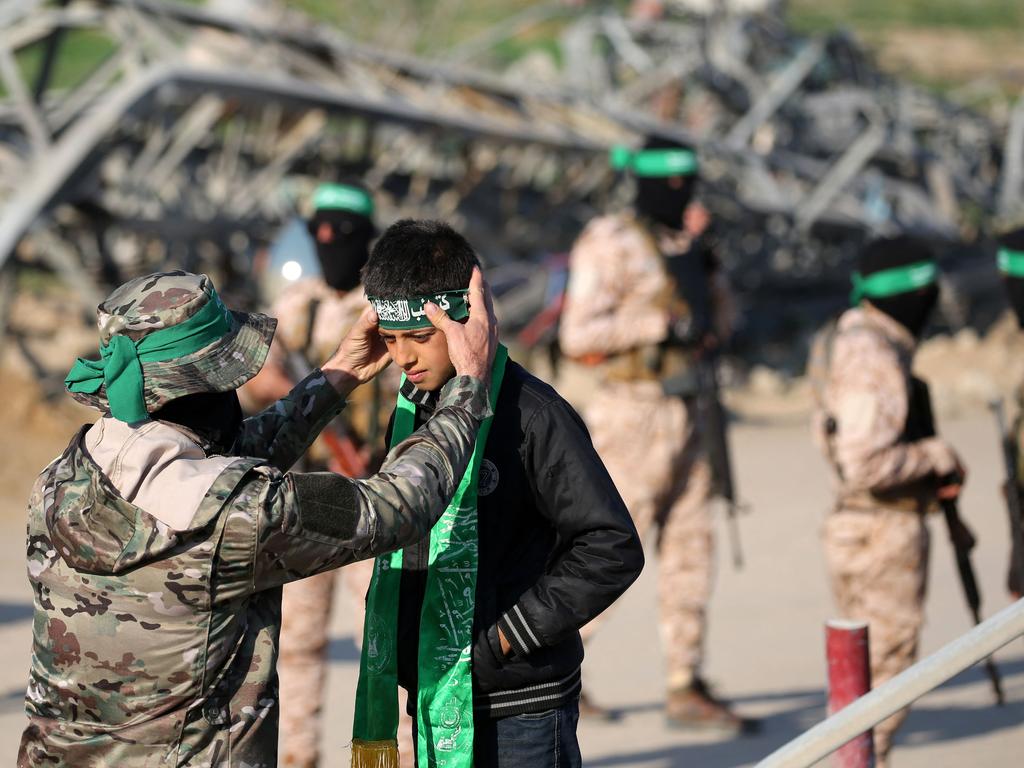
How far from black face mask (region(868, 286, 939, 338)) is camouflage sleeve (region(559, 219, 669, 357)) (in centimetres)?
133

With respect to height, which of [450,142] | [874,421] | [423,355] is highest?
[450,142]

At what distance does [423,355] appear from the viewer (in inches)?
113

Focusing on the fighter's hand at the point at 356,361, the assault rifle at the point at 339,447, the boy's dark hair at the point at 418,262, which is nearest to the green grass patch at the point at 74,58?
the assault rifle at the point at 339,447

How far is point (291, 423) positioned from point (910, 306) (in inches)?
87.1

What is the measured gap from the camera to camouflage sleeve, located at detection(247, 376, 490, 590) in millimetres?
2486

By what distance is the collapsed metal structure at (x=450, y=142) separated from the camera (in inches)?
374

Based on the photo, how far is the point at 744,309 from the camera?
Answer: 17250mm

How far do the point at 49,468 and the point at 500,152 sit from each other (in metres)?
11.7

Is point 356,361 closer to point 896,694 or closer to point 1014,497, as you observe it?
point 896,694

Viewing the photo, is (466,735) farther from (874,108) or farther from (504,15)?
(504,15)

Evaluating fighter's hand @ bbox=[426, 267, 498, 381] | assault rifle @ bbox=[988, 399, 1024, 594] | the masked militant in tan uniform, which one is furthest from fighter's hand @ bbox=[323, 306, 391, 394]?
assault rifle @ bbox=[988, 399, 1024, 594]

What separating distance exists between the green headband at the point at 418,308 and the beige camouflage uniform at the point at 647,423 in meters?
2.94

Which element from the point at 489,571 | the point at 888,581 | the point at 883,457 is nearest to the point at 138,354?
the point at 489,571

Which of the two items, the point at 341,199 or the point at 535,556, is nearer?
the point at 535,556
